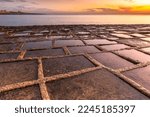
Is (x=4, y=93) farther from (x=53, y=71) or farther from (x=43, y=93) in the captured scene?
(x=53, y=71)

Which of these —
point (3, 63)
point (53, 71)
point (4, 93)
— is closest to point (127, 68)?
point (53, 71)

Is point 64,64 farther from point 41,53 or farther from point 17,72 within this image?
point 41,53

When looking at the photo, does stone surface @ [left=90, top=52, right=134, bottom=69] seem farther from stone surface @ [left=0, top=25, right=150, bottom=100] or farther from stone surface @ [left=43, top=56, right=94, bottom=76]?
stone surface @ [left=43, top=56, right=94, bottom=76]

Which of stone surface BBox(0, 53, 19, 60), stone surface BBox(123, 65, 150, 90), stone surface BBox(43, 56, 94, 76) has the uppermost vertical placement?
stone surface BBox(0, 53, 19, 60)

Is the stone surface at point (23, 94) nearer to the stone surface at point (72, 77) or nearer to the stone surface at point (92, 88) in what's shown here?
the stone surface at point (72, 77)

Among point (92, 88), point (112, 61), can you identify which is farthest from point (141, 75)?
point (92, 88)

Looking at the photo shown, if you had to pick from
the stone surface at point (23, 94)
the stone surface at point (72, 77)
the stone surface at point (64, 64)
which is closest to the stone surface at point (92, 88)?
the stone surface at point (72, 77)

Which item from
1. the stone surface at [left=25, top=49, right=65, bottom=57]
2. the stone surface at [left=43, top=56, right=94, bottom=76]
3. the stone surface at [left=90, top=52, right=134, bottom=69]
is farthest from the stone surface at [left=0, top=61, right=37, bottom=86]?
the stone surface at [left=90, top=52, right=134, bottom=69]
